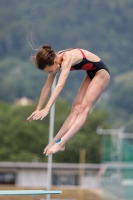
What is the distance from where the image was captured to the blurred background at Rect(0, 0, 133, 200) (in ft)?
177

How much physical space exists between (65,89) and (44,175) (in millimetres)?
58218

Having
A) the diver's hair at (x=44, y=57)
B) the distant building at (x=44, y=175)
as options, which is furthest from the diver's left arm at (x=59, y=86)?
the distant building at (x=44, y=175)

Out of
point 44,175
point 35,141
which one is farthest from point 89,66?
point 35,141

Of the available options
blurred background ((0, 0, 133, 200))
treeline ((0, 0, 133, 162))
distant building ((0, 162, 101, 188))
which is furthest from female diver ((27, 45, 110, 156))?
treeline ((0, 0, 133, 162))

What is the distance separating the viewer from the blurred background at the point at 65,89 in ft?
177

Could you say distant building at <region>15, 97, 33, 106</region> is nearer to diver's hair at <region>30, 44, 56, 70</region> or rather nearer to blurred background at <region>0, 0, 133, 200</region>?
blurred background at <region>0, 0, 133, 200</region>

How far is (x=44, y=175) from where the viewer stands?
51125 millimetres

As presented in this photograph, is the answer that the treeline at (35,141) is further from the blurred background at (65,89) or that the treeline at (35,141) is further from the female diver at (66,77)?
the female diver at (66,77)

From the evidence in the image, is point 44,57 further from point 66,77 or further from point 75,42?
point 75,42

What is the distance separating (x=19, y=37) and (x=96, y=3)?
1593cm

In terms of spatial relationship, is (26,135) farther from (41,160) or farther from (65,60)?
(65,60)

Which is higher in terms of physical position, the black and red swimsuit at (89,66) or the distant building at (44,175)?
the distant building at (44,175)

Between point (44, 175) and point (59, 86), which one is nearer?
point (59, 86)

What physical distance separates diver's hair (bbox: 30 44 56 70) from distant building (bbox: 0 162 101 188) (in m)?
41.2
